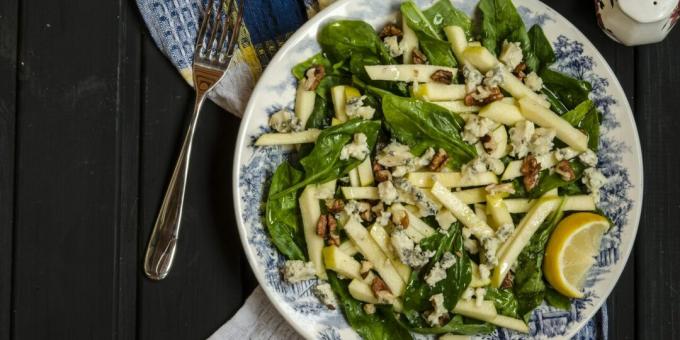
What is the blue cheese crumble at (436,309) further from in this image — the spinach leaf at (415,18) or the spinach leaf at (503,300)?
the spinach leaf at (415,18)

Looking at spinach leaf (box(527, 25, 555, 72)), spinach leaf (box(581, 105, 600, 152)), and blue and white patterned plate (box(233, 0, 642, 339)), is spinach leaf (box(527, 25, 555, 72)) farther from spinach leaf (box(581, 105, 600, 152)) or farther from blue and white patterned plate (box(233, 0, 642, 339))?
spinach leaf (box(581, 105, 600, 152))

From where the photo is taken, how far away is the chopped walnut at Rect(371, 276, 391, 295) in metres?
1.85

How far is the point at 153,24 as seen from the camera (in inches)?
81.8

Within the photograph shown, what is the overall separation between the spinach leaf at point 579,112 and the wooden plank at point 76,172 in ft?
4.05

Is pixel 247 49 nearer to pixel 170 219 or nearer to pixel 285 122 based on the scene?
pixel 285 122

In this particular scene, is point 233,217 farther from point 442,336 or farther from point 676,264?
point 676,264

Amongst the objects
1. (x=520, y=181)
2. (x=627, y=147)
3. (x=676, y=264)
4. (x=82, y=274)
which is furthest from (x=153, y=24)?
(x=676, y=264)

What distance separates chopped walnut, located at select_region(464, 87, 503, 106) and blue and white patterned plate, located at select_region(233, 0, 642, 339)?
230mm

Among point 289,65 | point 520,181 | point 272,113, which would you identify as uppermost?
point 289,65

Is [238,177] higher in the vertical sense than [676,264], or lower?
higher

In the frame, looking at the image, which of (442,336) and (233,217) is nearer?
(442,336)

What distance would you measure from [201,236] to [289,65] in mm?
568

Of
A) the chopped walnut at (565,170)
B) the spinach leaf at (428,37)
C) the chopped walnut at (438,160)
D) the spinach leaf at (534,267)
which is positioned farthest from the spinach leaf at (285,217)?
the chopped walnut at (565,170)

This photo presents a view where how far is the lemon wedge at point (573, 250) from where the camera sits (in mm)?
1878
